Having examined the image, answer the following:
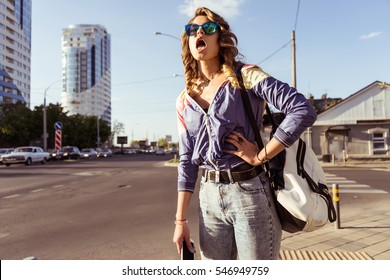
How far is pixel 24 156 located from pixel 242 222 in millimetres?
28766

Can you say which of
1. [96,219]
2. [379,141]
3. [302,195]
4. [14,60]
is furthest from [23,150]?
[14,60]

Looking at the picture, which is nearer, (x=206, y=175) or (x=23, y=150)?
(x=206, y=175)

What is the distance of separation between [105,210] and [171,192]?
3.06 metres

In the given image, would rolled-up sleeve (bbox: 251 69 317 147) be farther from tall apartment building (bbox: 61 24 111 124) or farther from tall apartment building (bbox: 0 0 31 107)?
tall apartment building (bbox: 61 24 111 124)

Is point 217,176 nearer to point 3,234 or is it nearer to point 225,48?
point 225,48

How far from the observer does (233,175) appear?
1.66 metres

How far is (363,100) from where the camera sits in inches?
1061

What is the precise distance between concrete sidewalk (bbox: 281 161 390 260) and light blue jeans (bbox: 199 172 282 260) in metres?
2.44

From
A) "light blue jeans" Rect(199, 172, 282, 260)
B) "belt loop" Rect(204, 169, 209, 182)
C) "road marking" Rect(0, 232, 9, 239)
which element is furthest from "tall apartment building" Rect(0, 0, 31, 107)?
"light blue jeans" Rect(199, 172, 282, 260)

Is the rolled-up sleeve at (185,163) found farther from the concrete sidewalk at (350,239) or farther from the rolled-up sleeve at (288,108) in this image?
the concrete sidewalk at (350,239)

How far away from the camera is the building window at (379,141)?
25.5m

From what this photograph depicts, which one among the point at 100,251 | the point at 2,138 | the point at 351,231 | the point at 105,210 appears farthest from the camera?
the point at 2,138
